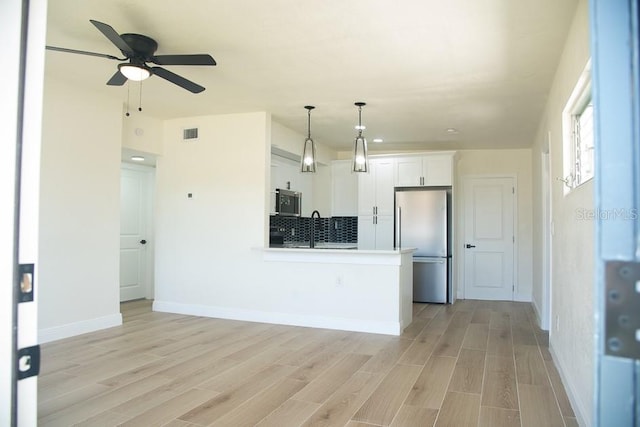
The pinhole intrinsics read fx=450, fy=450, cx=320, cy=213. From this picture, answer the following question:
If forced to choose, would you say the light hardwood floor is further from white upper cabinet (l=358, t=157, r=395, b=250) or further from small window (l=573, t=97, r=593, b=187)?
white upper cabinet (l=358, t=157, r=395, b=250)

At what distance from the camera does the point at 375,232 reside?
282 inches

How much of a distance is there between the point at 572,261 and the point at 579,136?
2.77ft

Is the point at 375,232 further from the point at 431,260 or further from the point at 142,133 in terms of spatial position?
the point at 142,133

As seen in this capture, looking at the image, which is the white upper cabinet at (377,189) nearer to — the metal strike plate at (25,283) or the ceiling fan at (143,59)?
the ceiling fan at (143,59)

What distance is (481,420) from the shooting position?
2.60 metres

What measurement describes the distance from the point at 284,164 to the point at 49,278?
3309 mm

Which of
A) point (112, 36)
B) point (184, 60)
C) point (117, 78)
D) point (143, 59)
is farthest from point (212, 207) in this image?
point (112, 36)

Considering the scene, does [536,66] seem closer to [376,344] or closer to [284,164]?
[376,344]

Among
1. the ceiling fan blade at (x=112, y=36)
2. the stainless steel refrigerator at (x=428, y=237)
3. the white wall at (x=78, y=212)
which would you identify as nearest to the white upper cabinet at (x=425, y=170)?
the stainless steel refrigerator at (x=428, y=237)

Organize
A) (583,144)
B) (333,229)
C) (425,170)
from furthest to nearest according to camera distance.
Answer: (333,229) → (425,170) → (583,144)

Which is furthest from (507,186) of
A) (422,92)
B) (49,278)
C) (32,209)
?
(32,209)

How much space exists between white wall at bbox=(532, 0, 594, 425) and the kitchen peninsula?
150 centimetres

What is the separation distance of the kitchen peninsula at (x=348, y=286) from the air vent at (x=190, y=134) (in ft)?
5.75

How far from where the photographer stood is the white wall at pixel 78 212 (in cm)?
428
